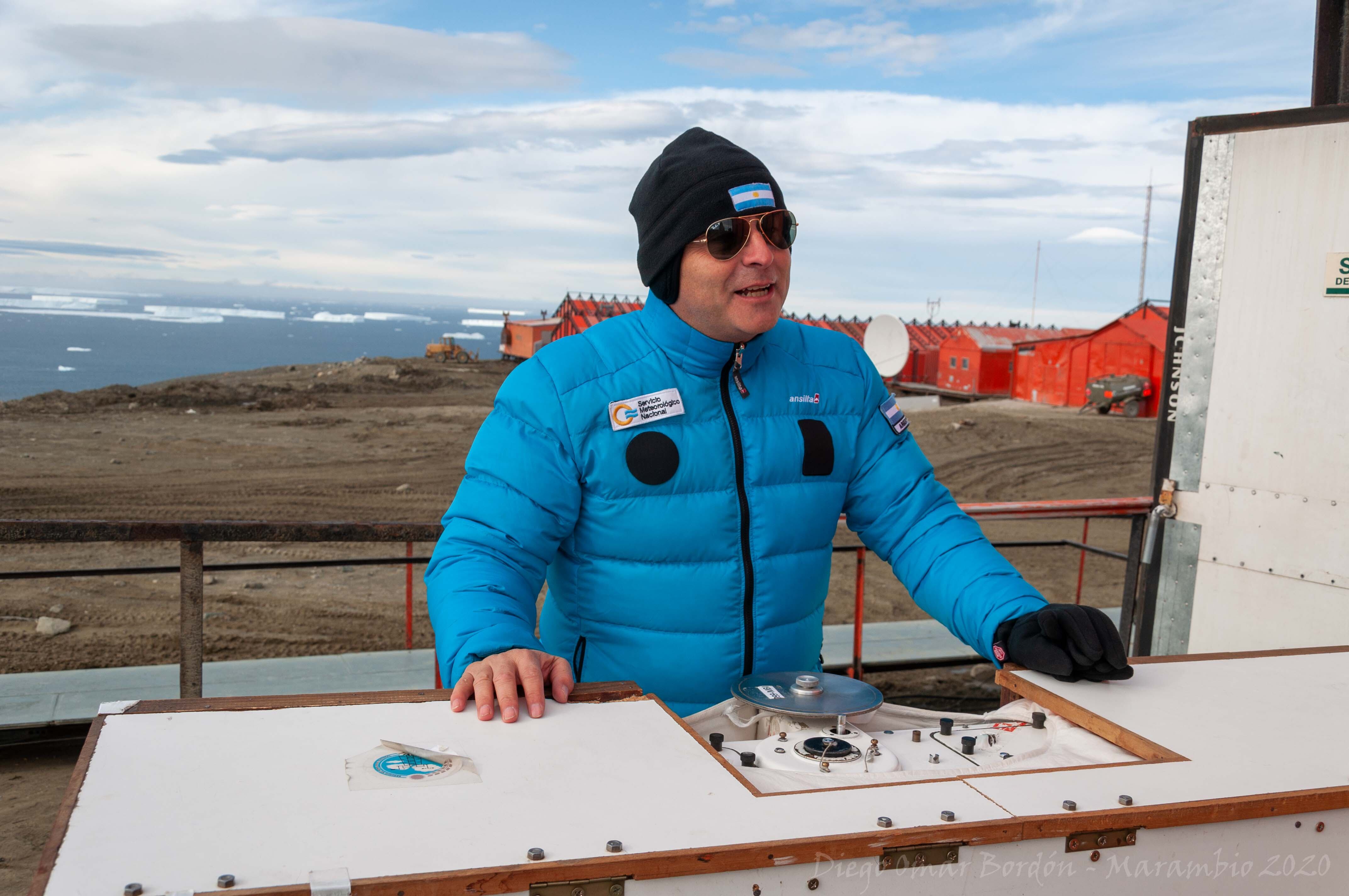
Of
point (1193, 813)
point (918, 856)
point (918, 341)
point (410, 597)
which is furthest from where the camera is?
point (918, 341)

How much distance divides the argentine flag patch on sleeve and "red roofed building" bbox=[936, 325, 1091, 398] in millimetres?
31501

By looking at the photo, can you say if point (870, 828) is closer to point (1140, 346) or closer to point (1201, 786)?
point (1201, 786)

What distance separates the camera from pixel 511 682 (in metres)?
1.83

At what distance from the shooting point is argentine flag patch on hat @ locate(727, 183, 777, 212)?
215 cm

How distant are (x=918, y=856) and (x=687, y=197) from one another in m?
1.34

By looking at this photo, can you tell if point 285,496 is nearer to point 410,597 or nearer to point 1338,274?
point 410,597

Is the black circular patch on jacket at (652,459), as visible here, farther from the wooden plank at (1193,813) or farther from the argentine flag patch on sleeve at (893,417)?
the wooden plank at (1193,813)

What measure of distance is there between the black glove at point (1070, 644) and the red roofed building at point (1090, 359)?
25.1 m

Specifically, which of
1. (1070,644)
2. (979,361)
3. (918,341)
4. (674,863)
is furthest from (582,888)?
(918,341)

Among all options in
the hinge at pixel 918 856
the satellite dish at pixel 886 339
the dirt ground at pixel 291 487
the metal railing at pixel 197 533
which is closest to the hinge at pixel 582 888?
the hinge at pixel 918 856

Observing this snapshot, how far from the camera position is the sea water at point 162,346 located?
6438cm

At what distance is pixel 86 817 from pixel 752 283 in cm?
149

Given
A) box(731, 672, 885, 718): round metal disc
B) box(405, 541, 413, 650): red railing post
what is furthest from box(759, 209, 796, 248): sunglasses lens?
box(405, 541, 413, 650): red railing post

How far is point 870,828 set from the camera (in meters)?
1.44
